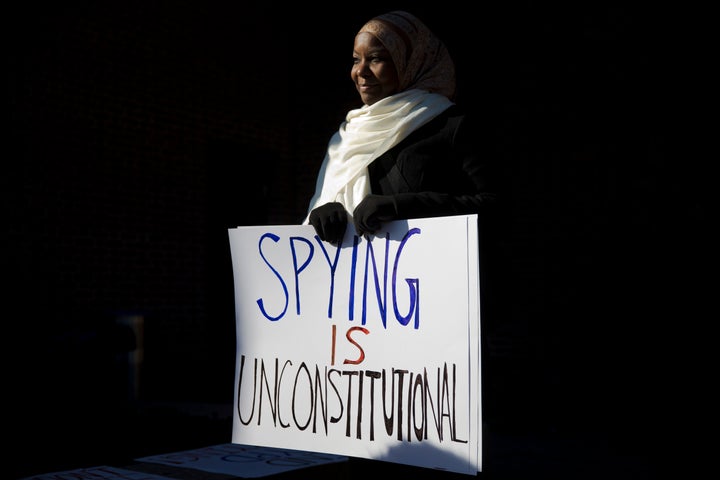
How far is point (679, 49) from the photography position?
5.75 meters

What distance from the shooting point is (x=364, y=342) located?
1893 millimetres

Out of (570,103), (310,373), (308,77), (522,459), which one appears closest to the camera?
(310,373)

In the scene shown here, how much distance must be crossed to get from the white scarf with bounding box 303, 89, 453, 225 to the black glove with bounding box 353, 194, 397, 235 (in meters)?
0.14

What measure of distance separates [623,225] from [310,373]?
447cm

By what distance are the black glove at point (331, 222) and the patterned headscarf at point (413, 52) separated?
416 mm

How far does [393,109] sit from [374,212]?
0.34m

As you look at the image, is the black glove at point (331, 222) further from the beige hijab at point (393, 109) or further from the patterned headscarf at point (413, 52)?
the patterned headscarf at point (413, 52)

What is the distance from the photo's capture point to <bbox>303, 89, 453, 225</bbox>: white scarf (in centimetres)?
200

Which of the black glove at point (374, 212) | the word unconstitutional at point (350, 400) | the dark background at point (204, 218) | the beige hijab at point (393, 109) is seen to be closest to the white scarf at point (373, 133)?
the beige hijab at point (393, 109)

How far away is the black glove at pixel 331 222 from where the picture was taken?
75.5 inches

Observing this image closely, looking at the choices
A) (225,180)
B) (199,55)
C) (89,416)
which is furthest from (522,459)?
(199,55)

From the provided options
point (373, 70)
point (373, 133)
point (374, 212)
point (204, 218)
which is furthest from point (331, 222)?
point (204, 218)

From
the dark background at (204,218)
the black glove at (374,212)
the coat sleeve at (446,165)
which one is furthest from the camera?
the dark background at (204,218)

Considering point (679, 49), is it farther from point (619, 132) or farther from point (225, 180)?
point (225, 180)
